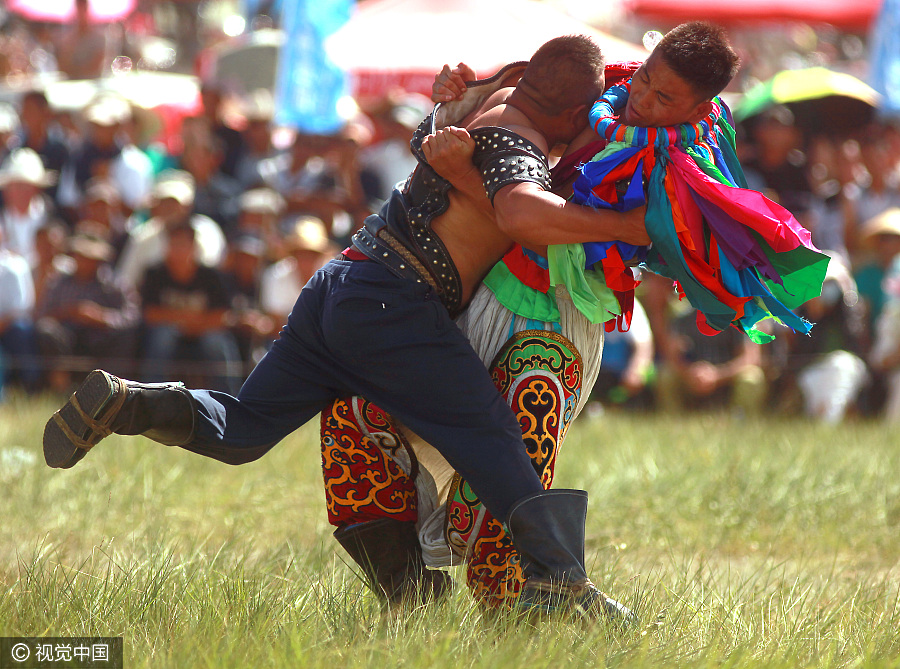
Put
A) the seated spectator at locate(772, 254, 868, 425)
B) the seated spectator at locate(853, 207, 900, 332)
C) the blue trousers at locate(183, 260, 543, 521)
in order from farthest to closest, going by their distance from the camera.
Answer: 1. the seated spectator at locate(853, 207, 900, 332)
2. the seated spectator at locate(772, 254, 868, 425)
3. the blue trousers at locate(183, 260, 543, 521)

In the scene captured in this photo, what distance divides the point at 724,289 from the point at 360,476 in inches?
44.4

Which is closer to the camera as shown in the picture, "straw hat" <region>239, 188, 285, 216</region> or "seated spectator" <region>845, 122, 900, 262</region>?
"seated spectator" <region>845, 122, 900, 262</region>

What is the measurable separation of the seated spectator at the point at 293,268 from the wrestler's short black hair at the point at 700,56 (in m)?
5.38

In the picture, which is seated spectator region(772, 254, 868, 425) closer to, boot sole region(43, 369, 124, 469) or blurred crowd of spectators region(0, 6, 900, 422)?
blurred crowd of spectators region(0, 6, 900, 422)

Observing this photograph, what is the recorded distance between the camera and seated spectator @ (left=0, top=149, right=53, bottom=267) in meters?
8.82

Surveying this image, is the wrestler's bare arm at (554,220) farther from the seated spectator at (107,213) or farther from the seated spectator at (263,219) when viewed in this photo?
the seated spectator at (107,213)

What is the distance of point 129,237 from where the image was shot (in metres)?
8.51

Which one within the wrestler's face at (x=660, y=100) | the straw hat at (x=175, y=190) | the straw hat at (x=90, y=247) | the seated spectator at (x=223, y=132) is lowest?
the straw hat at (x=90, y=247)

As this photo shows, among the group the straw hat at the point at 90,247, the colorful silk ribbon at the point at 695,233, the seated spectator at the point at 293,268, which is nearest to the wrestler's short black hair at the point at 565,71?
the colorful silk ribbon at the point at 695,233

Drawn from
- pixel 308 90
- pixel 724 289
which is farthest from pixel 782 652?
pixel 308 90

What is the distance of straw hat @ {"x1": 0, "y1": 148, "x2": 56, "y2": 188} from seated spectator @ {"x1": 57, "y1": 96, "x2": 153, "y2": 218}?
323 millimetres

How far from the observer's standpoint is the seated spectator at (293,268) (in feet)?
26.1

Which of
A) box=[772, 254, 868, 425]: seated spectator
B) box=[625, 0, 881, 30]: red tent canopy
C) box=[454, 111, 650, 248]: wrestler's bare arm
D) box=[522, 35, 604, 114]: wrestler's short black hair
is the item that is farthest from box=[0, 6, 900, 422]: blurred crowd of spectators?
box=[454, 111, 650, 248]: wrestler's bare arm

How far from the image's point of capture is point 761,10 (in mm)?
12492
